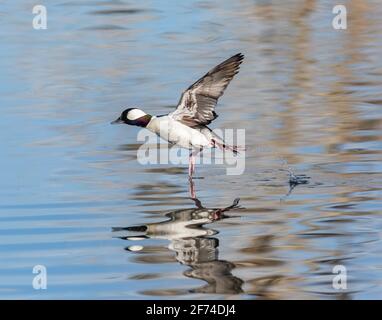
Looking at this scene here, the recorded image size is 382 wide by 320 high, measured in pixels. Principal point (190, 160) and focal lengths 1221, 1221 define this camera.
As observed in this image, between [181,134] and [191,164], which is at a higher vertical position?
[181,134]

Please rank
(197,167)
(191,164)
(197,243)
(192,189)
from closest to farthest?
1. (197,243)
2. (192,189)
3. (191,164)
4. (197,167)

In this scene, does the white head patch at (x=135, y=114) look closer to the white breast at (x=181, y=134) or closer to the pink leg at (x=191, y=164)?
the white breast at (x=181, y=134)

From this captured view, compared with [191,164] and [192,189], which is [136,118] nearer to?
[191,164]

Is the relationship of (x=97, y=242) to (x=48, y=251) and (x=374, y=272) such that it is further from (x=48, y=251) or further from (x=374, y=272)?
(x=374, y=272)

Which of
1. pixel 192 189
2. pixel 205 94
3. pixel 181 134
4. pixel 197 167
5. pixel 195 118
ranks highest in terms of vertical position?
pixel 205 94

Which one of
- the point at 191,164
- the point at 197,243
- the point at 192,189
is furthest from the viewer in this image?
the point at 191,164

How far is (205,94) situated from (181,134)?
0.47 m

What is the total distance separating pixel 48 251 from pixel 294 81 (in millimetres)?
6823

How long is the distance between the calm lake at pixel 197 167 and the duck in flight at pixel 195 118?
0.90ft

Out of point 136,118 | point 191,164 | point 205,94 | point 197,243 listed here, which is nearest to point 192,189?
point 191,164

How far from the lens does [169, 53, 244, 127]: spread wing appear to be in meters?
10.5

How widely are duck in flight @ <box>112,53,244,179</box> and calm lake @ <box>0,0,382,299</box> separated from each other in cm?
27

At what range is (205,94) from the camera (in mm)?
10719

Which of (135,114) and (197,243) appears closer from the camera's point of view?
(197,243)
